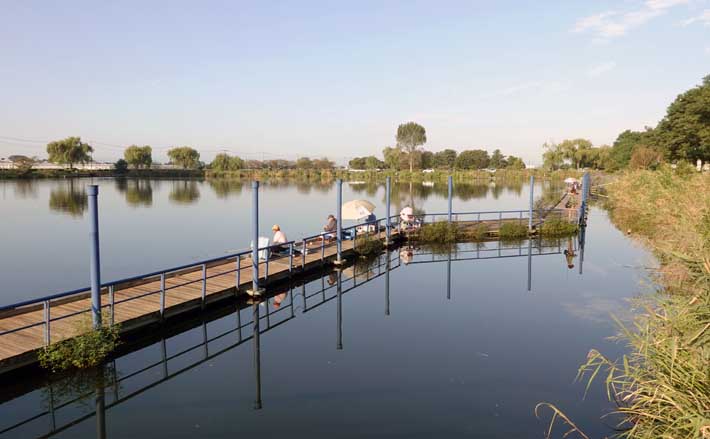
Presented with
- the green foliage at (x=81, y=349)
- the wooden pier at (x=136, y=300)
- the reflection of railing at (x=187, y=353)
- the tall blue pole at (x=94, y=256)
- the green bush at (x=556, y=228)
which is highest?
the tall blue pole at (x=94, y=256)

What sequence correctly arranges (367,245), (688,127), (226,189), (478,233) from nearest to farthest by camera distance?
(367,245)
(478,233)
(688,127)
(226,189)

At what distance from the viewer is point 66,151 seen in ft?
398

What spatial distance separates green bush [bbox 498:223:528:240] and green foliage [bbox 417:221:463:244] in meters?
2.95

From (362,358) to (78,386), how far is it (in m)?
5.38

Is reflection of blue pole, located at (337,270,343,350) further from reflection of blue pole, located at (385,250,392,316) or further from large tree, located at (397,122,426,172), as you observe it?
large tree, located at (397,122,426,172)

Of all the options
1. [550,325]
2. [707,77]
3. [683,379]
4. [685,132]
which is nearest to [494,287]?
[550,325]

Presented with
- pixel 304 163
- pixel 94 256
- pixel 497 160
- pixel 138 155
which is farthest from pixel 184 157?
pixel 94 256

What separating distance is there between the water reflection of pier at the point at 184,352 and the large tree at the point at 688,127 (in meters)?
39.2

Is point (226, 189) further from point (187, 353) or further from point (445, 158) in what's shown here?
point (445, 158)

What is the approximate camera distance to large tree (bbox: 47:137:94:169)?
12062 cm

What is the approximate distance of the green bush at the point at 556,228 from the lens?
27.3m

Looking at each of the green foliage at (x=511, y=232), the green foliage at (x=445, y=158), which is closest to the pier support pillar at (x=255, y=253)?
the green foliage at (x=511, y=232)

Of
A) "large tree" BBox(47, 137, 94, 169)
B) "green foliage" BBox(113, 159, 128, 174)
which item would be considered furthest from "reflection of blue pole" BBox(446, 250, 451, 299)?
"large tree" BBox(47, 137, 94, 169)

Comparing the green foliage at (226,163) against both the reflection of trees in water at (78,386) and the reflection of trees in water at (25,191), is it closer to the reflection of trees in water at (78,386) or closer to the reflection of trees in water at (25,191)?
the reflection of trees in water at (25,191)
